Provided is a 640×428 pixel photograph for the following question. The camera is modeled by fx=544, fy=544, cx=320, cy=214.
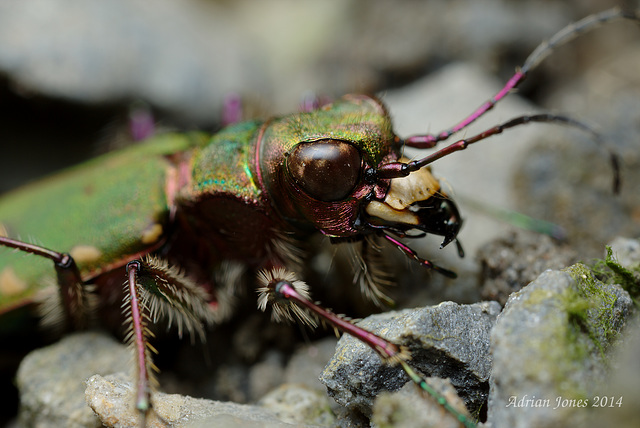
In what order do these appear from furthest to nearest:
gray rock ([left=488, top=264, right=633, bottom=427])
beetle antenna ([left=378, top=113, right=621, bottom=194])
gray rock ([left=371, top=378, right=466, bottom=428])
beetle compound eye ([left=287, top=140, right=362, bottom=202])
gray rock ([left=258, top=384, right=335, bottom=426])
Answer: gray rock ([left=258, top=384, right=335, bottom=426]), beetle compound eye ([left=287, top=140, right=362, bottom=202]), beetle antenna ([left=378, top=113, right=621, bottom=194]), gray rock ([left=371, top=378, right=466, bottom=428]), gray rock ([left=488, top=264, right=633, bottom=427])

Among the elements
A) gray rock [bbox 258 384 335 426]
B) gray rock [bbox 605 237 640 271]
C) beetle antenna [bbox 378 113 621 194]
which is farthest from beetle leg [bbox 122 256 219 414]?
gray rock [bbox 605 237 640 271]

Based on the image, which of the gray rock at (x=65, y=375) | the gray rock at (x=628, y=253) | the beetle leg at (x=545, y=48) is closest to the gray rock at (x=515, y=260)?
the gray rock at (x=628, y=253)

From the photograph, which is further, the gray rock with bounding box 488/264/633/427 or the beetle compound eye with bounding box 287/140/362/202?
the beetle compound eye with bounding box 287/140/362/202

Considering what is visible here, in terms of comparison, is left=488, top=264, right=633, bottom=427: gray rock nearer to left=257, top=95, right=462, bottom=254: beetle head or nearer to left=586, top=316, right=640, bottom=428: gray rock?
left=586, top=316, right=640, bottom=428: gray rock

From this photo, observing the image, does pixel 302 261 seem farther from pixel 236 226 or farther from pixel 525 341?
pixel 525 341

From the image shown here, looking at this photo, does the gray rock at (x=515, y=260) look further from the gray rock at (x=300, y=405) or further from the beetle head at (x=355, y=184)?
the gray rock at (x=300, y=405)

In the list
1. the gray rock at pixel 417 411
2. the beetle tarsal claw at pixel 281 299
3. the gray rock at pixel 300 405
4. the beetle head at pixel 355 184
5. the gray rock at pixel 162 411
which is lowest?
the gray rock at pixel 300 405

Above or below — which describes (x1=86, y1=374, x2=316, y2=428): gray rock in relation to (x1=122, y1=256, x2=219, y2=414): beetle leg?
below

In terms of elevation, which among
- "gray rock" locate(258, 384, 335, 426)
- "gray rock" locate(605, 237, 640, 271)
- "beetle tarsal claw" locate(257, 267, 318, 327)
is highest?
"gray rock" locate(605, 237, 640, 271)
